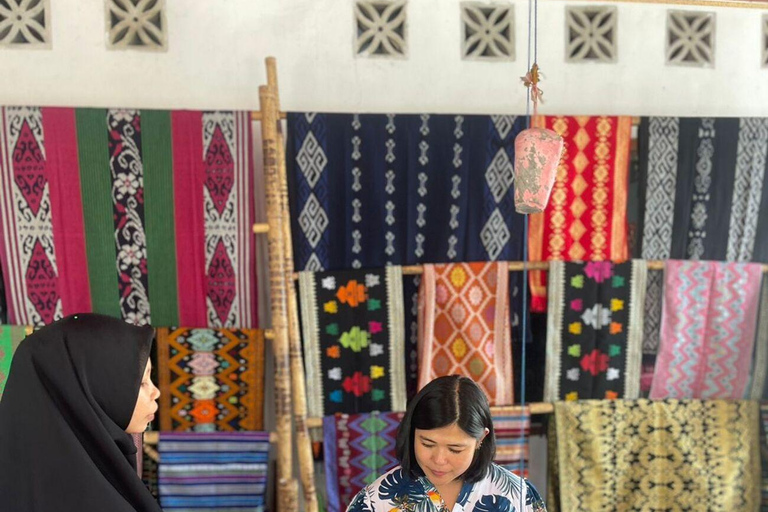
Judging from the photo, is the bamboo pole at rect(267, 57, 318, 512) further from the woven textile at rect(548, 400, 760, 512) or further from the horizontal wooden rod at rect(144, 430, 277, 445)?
the woven textile at rect(548, 400, 760, 512)

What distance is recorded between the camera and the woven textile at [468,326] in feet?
8.07

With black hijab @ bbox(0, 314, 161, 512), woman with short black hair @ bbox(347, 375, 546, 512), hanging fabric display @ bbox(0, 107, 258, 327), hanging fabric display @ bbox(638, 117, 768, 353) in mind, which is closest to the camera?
black hijab @ bbox(0, 314, 161, 512)

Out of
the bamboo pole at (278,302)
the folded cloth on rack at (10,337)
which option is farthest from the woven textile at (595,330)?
the folded cloth on rack at (10,337)

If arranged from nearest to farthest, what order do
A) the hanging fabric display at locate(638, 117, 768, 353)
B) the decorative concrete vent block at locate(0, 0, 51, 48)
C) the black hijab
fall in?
the black hijab, the decorative concrete vent block at locate(0, 0, 51, 48), the hanging fabric display at locate(638, 117, 768, 353)

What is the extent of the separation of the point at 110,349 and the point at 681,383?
199cm

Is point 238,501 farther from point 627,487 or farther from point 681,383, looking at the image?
point 681,383

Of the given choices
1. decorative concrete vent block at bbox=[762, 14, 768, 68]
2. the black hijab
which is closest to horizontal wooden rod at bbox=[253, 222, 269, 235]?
the black hijab

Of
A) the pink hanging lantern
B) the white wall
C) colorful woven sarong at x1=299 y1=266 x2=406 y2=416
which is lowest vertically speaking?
colorful woven sarong at x1=299 y1=266 x2=406 y2=416

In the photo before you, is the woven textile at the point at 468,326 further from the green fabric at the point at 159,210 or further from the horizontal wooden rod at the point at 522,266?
the green fabric at the point at 159,210

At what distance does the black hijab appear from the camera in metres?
1.27

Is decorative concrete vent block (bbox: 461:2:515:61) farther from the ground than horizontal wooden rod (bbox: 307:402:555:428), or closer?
farther from the ground

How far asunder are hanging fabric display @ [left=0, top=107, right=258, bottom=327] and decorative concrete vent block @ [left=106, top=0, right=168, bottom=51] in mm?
294

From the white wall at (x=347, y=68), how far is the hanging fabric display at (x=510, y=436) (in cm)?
107

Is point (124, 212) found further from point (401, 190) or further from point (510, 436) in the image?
point (510, 436)
